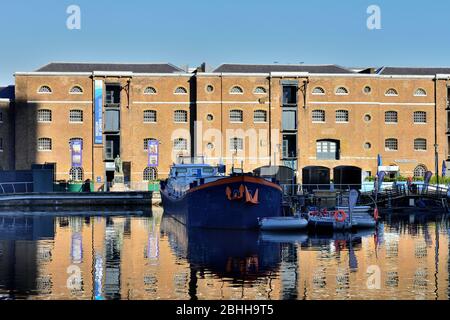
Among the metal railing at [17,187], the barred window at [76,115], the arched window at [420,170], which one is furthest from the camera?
the arched window at [420,170]

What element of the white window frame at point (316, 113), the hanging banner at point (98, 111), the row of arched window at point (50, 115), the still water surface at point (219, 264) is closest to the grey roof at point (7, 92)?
the row of arched window at point (50, 115)

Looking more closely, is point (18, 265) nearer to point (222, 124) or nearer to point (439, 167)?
point (222, 124)

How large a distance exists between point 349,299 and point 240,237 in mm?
16683

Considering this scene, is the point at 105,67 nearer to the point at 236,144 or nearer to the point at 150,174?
the point at 150,174

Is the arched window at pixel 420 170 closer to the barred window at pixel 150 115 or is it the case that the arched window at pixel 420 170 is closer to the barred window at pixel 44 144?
the barred window at pixel 150 115

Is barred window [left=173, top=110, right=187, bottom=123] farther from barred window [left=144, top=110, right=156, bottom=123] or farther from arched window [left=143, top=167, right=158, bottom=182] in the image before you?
arched window [left=143, top=167, right=158, bottom=182]

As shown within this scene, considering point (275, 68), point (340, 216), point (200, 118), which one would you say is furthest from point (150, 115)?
point (340, 216)

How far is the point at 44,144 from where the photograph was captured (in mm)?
80875

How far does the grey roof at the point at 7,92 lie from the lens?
8444 centimetres

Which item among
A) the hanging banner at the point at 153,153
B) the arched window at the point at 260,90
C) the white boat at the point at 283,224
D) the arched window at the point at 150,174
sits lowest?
the white boat at the point at 283,224

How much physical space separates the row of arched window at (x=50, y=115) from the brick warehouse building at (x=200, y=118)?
101 millimetres

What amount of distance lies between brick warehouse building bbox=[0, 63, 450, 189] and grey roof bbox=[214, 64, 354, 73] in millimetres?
202

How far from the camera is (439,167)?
8256cm
